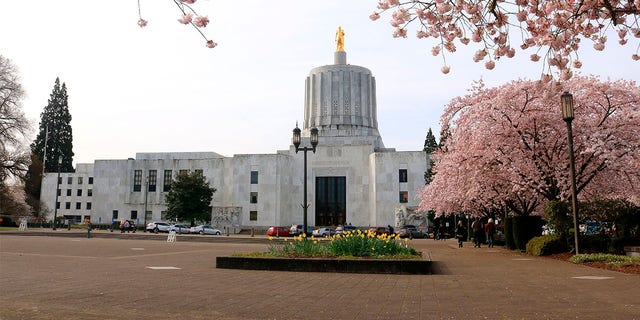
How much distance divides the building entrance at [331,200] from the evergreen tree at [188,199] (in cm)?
1766

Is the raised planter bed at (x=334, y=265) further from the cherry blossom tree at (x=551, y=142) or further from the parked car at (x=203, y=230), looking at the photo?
the parked car at (x=203, y=230)

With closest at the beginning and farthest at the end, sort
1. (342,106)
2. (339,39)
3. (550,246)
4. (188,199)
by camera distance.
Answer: (550,246) → (188,199) → (342,106) → (339,39)

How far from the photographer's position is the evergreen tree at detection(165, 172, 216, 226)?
71.4 meters

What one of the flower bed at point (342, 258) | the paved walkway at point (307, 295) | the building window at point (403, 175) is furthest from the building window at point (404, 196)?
the paved walkway at point (307, 295)

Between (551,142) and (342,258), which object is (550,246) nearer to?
(551,142)

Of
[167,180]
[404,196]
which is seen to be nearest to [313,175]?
[404,196]

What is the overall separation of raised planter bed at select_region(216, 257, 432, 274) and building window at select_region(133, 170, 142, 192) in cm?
7637

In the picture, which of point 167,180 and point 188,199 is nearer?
point 188,199

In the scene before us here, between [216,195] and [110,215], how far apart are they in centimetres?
1979

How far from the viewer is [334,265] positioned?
13.2 meters

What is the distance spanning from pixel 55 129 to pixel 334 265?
324ft

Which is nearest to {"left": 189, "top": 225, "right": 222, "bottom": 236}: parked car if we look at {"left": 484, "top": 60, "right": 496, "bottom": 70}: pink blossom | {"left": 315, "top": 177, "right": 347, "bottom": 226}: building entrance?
{"left": 315, "top": 177, "right": 347, "bottom": 226}: building entrance

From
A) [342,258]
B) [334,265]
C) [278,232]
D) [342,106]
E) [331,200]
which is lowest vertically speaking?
[278,232]

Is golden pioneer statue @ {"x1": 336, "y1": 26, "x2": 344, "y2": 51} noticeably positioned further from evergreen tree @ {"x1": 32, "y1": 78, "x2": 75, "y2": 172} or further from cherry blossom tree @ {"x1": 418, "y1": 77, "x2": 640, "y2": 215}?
cherry blossom tree @ {"x1": 418, "y1": 77, "x2": 640, "y2": 215}
